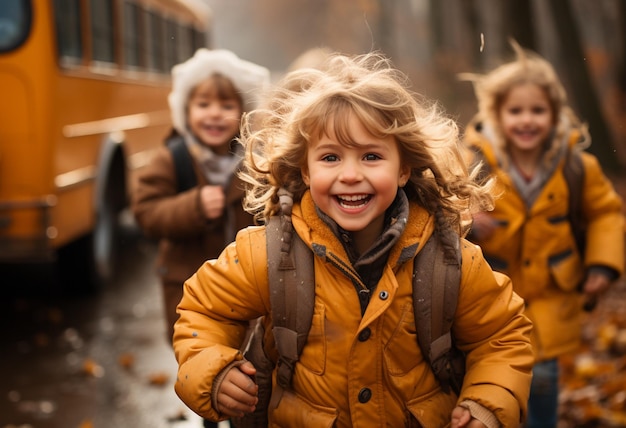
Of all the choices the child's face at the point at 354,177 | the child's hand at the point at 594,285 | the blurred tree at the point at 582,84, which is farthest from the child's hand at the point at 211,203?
the blurred tree at the point at 582,84

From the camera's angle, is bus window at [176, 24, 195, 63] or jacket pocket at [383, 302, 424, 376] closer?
jacket pocket at [383, 302, 424, 376]

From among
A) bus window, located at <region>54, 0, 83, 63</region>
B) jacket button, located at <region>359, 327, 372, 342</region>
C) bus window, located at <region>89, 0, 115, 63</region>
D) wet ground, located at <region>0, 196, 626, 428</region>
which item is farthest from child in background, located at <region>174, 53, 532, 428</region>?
bus window, located at <region>89, 0, 115, 63</region>

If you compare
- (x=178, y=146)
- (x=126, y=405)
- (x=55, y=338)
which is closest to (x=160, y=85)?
(x=55, y=338)

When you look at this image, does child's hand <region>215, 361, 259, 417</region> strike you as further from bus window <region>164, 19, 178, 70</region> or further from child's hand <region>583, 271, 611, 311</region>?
bus window <region>164, 19, 178, 70</region>

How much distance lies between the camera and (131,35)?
9953mm

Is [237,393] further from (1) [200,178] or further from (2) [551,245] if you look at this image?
(2) [551,245]

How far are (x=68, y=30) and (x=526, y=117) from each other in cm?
452

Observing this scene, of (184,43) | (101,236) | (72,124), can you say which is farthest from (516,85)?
(184,43)

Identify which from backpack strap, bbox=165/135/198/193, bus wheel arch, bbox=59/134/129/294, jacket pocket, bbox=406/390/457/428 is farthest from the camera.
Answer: bus wheel arch, bbox=59/134/129/294

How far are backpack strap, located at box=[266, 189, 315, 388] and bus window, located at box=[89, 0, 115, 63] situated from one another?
6191 millimetres

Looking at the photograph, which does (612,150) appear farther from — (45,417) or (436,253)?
(436,253)

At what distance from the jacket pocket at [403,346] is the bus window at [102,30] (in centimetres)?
637

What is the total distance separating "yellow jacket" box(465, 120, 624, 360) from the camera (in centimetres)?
421

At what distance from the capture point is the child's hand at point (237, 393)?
256 centimetres
